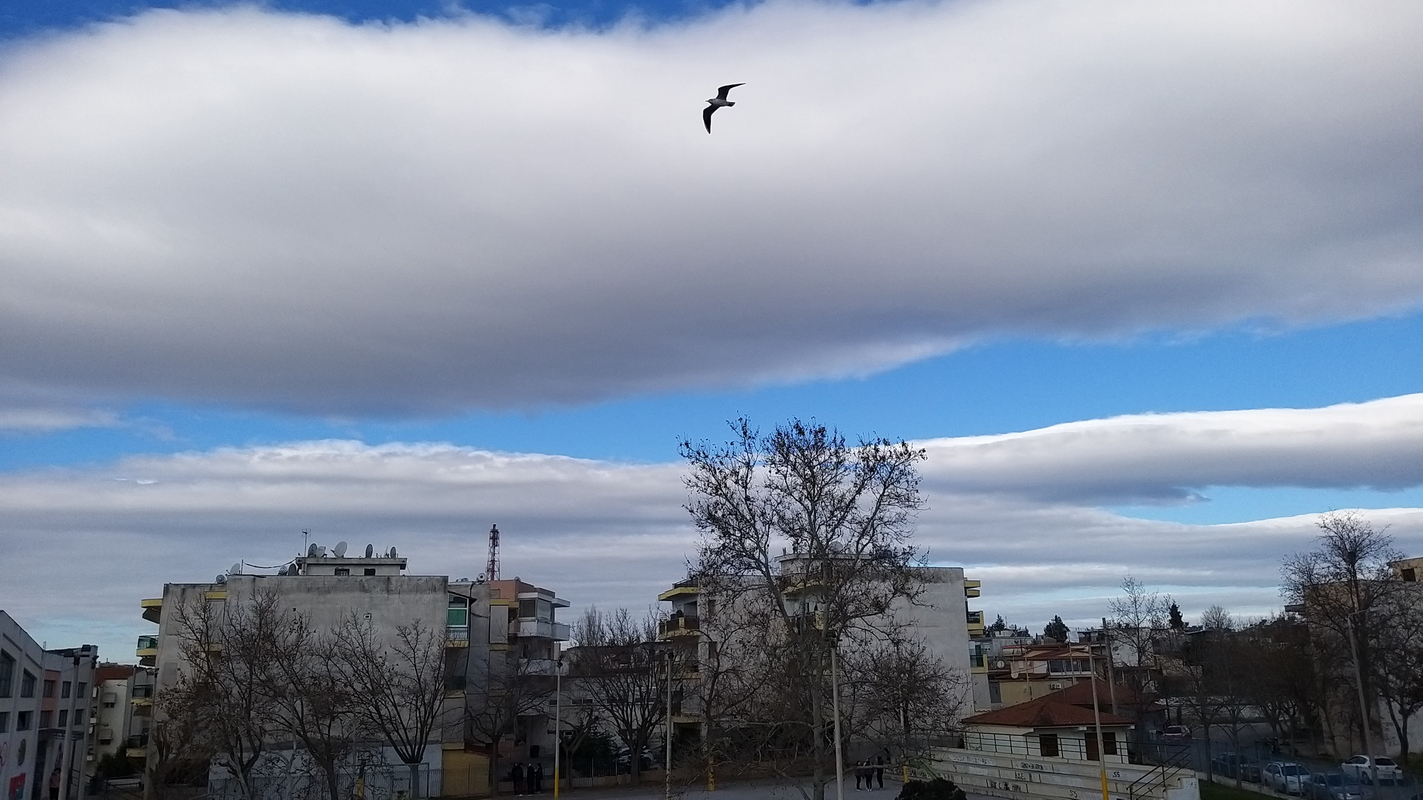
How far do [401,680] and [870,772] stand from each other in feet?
79.5

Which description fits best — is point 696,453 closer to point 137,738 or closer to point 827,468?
point 827,468

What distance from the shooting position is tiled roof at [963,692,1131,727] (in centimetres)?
4434

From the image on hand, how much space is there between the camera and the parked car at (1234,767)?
1703 inches

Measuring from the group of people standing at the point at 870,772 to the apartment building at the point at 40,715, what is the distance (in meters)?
33.1

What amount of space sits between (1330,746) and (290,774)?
53.4 m

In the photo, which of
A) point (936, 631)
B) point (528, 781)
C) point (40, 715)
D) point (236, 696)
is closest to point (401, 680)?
point (528, 781)

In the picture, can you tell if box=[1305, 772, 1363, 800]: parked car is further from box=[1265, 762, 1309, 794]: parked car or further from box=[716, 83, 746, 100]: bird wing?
box=[716, 83, 746, 100]: bird wing

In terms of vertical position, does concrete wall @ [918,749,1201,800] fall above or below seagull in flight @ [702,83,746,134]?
below

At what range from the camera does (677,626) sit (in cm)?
7044

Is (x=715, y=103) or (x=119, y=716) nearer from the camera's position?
(x=715, y=103)

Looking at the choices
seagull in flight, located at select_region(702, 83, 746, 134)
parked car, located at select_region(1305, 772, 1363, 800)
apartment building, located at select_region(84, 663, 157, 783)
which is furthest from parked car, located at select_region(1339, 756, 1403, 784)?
apartment building, located at select_region(84, 663, 157, 783)

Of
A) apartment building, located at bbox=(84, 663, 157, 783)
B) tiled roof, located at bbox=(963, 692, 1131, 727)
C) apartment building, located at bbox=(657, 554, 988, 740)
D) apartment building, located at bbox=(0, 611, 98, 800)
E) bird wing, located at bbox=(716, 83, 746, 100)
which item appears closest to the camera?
bird wing, located at bbox=(716, 83, 746, 100)

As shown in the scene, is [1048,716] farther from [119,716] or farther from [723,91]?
[119,716]

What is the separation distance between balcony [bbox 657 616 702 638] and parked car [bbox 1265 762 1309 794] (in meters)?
32.6
